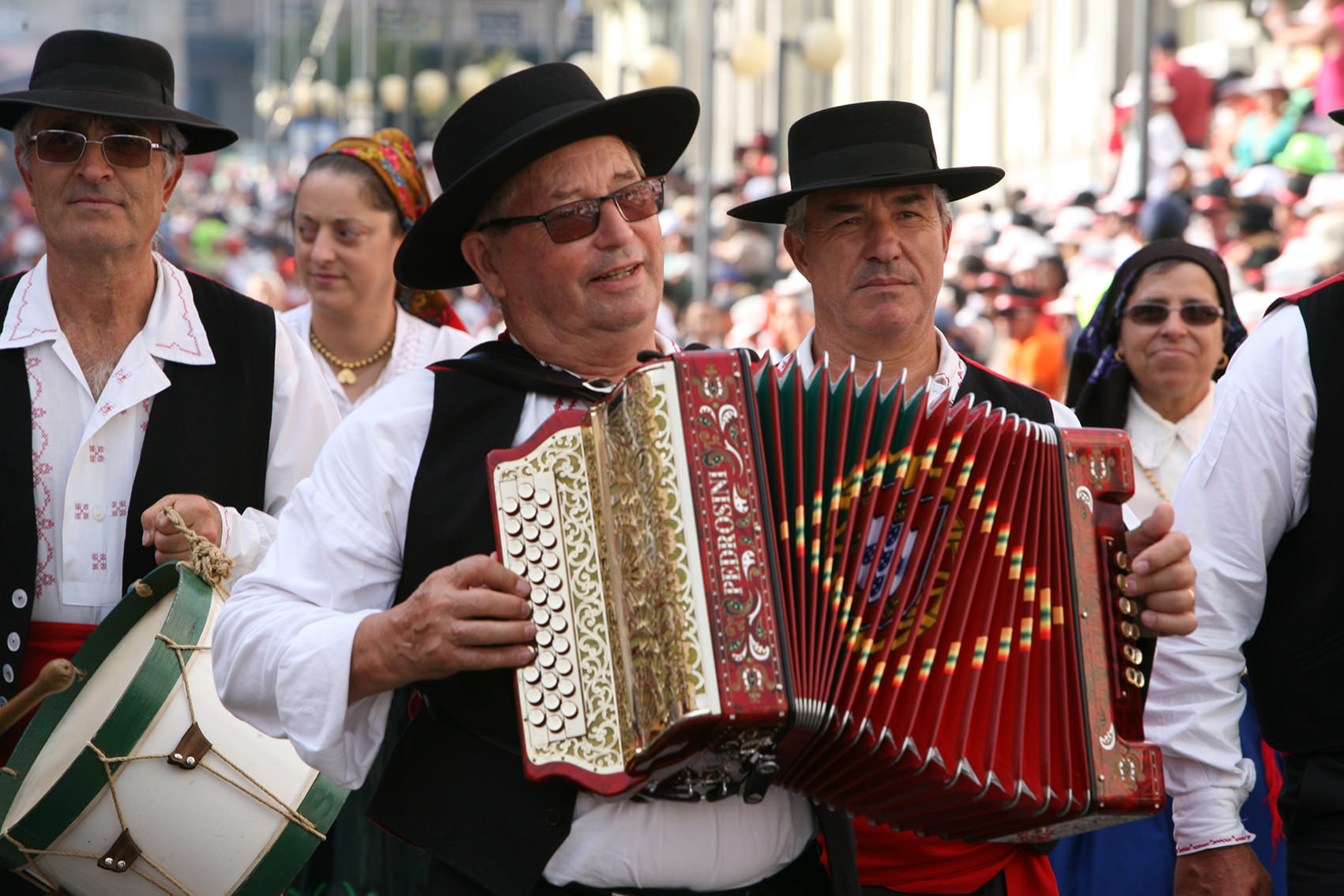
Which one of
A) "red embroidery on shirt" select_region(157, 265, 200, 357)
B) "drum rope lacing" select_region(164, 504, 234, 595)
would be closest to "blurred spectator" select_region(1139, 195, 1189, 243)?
"red embroidery on shirt" select_region(157, 265, 200, 357)

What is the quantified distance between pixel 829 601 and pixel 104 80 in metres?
2.14

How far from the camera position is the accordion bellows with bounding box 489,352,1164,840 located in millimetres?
2102

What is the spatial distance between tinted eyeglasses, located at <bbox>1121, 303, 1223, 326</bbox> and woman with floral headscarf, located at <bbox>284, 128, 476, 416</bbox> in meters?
2.22

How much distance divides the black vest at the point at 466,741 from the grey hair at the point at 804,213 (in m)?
1.12

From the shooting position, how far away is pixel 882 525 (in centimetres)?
226

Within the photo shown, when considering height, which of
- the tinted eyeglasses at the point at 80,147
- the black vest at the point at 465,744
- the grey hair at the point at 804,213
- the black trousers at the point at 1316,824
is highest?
the tinted eyeglasses at the point at 80,147

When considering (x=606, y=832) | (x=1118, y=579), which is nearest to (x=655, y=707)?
(x=606, y=832)

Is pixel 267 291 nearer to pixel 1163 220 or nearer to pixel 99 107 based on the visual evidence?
pixel 1163 220

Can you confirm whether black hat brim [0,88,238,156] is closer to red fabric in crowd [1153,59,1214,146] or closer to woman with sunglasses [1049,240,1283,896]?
woman with sunglasses [1049,240,1283,896]

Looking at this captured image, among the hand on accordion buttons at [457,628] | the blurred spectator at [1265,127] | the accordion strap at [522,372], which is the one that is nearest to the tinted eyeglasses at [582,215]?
the accordion strap at [522,372]

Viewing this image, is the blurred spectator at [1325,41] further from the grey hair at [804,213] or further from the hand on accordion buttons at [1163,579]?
the hand on accordion buttons at [1163,579]

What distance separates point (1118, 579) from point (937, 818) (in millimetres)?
472

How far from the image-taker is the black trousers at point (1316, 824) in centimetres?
268

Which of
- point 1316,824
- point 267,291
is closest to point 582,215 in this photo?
point 1316,824
